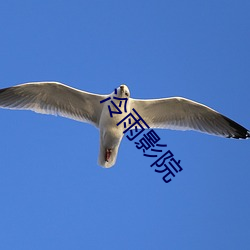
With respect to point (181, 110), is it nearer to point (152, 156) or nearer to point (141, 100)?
point (141, 100)

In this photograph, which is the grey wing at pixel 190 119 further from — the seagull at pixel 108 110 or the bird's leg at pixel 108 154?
the bird's leg at pixel 108 154

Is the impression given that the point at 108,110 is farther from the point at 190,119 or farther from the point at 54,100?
the point at 190,119

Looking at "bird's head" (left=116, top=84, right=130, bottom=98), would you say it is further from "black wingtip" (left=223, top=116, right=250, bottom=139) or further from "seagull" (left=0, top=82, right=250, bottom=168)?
"black wingtip" (left=223, top=116, right=250, bottom=139)

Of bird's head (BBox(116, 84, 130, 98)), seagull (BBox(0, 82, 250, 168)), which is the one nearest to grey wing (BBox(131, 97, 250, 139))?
seagull (BBox(0, 82, 250, 168))

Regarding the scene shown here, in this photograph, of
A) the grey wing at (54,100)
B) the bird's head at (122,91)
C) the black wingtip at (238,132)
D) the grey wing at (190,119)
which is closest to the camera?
the bird's head at (122,91)

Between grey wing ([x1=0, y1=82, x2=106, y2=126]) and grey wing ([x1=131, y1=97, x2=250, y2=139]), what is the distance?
27.7 inches

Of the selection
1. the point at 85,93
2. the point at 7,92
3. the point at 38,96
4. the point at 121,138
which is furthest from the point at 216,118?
the point at 7,92

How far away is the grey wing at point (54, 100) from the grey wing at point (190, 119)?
2.30ft

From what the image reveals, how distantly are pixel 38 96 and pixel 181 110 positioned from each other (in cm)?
208

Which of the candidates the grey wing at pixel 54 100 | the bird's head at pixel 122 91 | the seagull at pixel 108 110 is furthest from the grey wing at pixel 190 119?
the grey wing at pixel 54 100

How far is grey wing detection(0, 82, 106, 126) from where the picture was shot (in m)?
6.24

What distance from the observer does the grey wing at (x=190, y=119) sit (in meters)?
6.43

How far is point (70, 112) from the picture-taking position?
6551mm

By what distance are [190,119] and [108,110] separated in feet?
4.39
